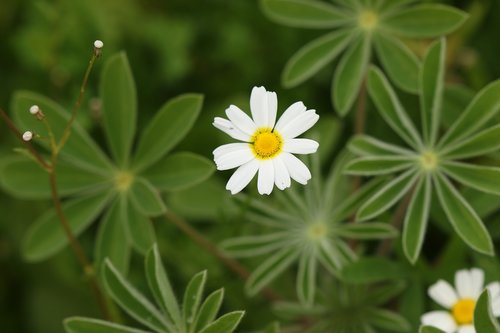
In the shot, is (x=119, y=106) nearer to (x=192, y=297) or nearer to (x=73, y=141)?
(x=73, y=141)

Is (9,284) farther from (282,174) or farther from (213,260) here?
(282,174)

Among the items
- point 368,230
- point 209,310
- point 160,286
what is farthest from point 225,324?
point 368,230

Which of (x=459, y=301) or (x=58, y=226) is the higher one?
(x=58, y=226)

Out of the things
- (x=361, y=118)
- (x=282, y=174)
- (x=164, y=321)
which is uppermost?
(x=361, y=118)

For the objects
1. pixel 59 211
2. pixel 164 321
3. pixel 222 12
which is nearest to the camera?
pixel 164 321

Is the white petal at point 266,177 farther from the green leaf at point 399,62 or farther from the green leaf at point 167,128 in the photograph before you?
the green leaf at point 399,62

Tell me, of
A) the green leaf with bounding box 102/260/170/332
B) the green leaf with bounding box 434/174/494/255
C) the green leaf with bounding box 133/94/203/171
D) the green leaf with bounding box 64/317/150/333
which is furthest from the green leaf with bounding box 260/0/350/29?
the green leaf with bounding box 64/317/150/333

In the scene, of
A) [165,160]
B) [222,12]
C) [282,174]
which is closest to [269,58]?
[222,12]
